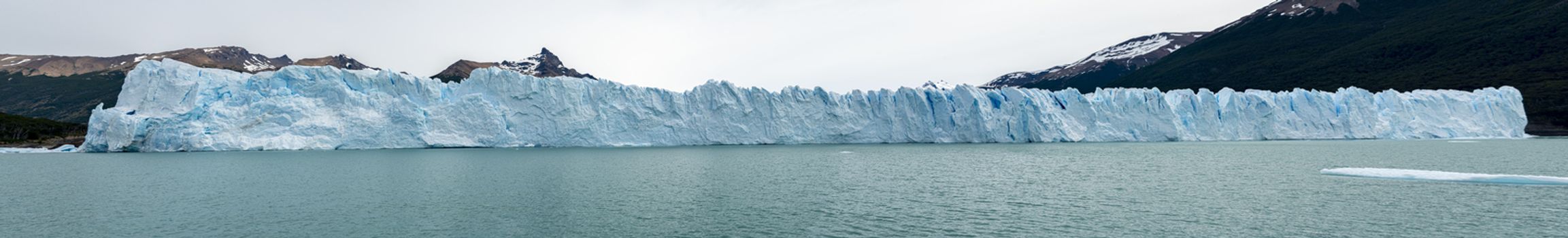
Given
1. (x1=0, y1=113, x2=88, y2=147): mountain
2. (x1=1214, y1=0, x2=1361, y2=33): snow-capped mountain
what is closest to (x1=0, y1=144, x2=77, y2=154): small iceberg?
(x1=0, y1=113, x2=88, y2=147): mountain

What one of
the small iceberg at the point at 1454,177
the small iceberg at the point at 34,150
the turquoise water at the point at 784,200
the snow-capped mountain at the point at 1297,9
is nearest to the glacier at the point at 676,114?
the small iceberg at the point at 34,150

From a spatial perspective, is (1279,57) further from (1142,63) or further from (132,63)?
(132,63)

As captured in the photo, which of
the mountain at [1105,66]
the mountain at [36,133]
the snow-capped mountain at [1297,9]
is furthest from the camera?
the mountain at [1105,66]

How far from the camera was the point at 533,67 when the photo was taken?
415 ft

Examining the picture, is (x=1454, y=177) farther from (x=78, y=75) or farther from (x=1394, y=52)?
(x=78, y=75)

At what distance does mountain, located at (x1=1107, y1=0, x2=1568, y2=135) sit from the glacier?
639 inches

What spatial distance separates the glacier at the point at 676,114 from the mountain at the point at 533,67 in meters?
75.2

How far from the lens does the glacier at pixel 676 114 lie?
114 ft

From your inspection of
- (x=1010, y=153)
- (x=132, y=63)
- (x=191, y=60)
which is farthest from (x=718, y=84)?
(x=132, y=63)

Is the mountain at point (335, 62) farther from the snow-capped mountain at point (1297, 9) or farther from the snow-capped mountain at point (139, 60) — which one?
the snow-capped mountain at point (1297, 9)

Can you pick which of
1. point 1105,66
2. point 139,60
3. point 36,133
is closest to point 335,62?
point 139,60

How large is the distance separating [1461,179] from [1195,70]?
78.3 m

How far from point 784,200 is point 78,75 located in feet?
426

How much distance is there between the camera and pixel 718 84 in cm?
4125
